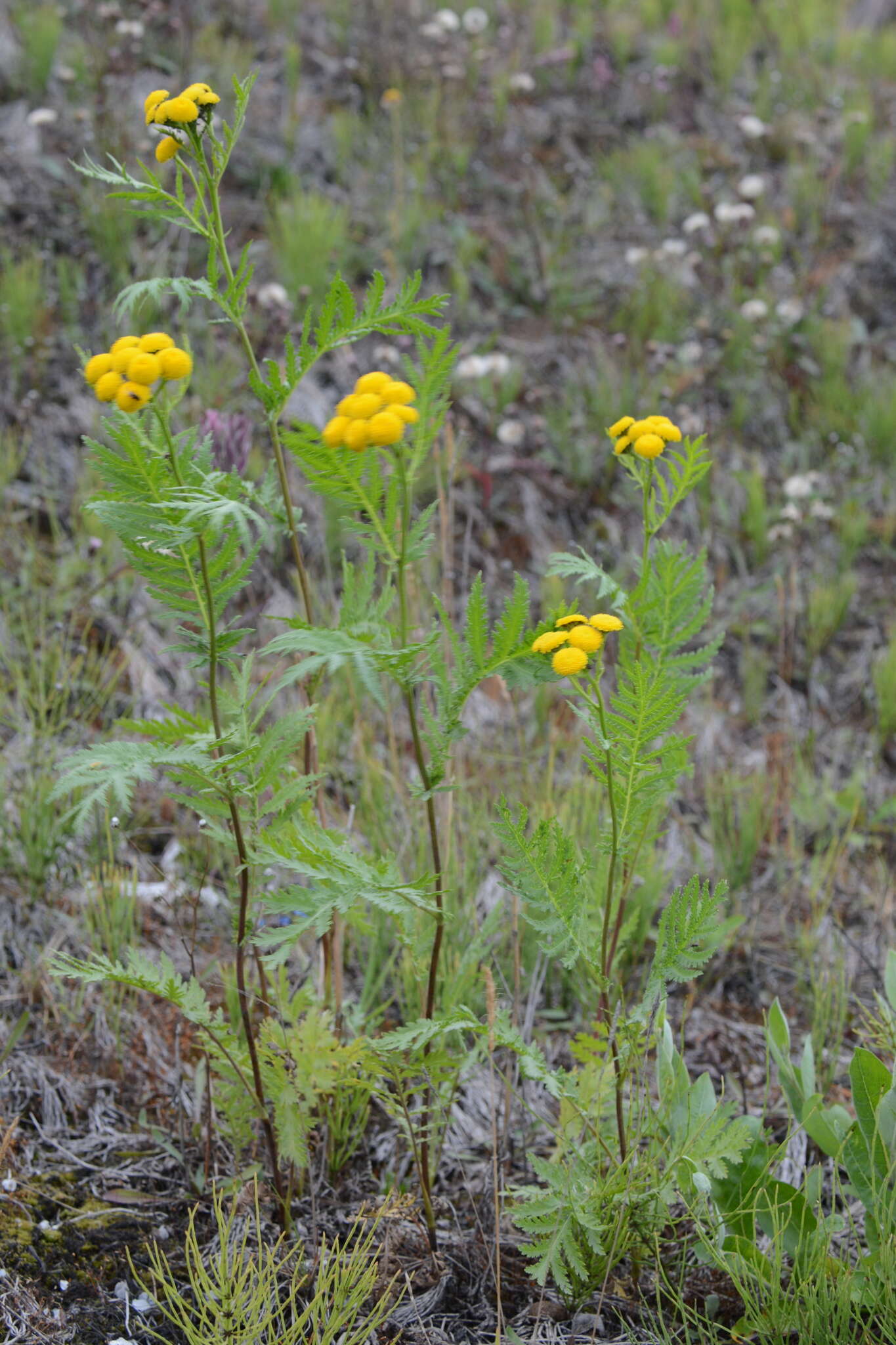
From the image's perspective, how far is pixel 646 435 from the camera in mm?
1270

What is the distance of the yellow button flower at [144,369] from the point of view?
3.53ft

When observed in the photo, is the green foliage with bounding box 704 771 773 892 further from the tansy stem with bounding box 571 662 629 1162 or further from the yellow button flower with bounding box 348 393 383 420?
the yellow button flower with bounding box 348 393 383 420

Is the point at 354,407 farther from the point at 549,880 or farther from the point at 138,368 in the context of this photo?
the point at 549,880

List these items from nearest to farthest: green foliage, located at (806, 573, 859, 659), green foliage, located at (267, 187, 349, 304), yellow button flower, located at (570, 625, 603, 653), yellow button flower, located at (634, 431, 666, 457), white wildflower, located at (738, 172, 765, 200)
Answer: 1. yellow button flower, located at (570, 625, 603, 653)
2. yellow button flower, located at (634, 431, 666, 457)
3. green foliage, located at (806, 573, 859, 659)
4. green foliage, located at (267, 187, 349, 304)
5. white wildflower, located at (738, 172, 765, 200)

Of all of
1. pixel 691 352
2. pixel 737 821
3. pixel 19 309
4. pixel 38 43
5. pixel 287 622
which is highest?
pixel 38 43

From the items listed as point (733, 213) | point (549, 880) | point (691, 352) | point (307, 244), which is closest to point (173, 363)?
point (549, 880)

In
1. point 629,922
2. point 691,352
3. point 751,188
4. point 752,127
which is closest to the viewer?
point 629,922

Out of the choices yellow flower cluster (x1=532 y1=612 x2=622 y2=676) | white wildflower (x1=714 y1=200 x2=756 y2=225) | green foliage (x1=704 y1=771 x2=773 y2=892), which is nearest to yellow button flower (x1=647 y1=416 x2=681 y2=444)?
yellow flower cluster (x1=532 y1=612 x2=622 y2=676)

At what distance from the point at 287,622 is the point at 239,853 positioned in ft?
1.07

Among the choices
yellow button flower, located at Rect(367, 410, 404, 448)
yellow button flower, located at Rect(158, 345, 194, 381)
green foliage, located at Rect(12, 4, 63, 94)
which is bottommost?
yellow button flower, located at Rect(367, 410, 404, 448)

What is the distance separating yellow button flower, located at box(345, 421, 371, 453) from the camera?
105 centimetres

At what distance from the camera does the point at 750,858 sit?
97.7 inches

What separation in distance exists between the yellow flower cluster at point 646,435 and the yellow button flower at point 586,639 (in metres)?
0.24

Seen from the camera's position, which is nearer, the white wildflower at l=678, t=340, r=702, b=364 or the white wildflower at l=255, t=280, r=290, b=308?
the white wildflower at l=255, t=280, r=290, b=308
